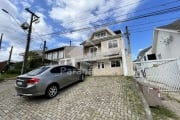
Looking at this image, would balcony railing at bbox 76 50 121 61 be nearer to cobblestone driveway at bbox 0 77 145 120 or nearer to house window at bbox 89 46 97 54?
house window at bbox 89 46 97 54

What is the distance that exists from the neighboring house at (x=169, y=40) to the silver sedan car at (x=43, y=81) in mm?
11818

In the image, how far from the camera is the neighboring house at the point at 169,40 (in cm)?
1285

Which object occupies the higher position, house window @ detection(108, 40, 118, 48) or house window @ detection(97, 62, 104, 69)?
house window @ detection(108, 40, 118, 48)

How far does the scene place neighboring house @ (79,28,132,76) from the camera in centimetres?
1609

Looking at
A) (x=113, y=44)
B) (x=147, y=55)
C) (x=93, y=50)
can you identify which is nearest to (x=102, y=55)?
(x=113, y=44)

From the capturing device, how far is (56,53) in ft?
94.0

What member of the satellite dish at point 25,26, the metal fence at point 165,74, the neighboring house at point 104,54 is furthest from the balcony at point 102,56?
the satellite dish at point 25,26

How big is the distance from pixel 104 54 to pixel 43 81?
11.5 metres

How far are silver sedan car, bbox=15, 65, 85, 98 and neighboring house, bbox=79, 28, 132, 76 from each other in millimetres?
8228

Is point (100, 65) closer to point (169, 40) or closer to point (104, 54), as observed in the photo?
point (104, 54)

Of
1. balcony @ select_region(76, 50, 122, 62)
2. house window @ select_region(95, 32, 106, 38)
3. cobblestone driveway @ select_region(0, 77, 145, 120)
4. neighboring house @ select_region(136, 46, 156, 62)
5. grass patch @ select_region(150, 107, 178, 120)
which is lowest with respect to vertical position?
grass patch @ select_region(150, 107, 178, 120)

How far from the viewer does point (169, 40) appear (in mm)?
14227

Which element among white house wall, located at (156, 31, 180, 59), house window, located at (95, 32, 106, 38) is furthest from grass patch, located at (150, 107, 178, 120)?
house window, located at (95, 32, 106, 38)

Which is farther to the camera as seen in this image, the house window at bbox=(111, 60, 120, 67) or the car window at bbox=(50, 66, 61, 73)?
the house window at bbox=(111, 60, 120, 67)
